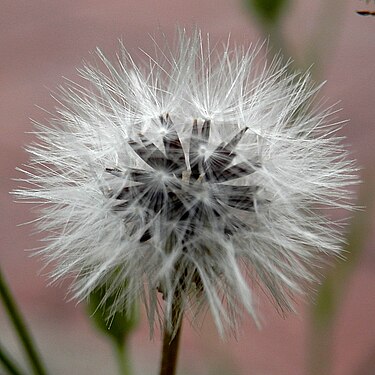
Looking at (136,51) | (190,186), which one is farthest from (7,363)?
(136,51)

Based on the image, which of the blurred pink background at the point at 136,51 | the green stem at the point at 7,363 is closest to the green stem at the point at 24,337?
the green stem at the point at 7,363

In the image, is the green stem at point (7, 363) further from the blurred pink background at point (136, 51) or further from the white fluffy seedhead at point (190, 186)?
the blurred pink background at point (136, 51)

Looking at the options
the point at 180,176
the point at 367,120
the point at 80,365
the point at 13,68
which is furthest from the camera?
the point at 13,68

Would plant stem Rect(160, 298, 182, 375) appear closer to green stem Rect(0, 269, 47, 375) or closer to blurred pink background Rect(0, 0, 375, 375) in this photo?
green stem Rect(0, 269, 47, 375)

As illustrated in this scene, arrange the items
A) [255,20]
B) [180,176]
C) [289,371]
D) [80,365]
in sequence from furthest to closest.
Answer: [289,371] < [80,365] < [255,20] < [180,176]

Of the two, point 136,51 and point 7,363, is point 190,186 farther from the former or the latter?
point 136,51

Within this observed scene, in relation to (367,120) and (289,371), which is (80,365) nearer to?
(289,371)

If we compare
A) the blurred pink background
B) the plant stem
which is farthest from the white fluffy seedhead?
the blurred pink background

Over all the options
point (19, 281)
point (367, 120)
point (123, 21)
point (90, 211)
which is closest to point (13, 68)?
point (123, 21)
